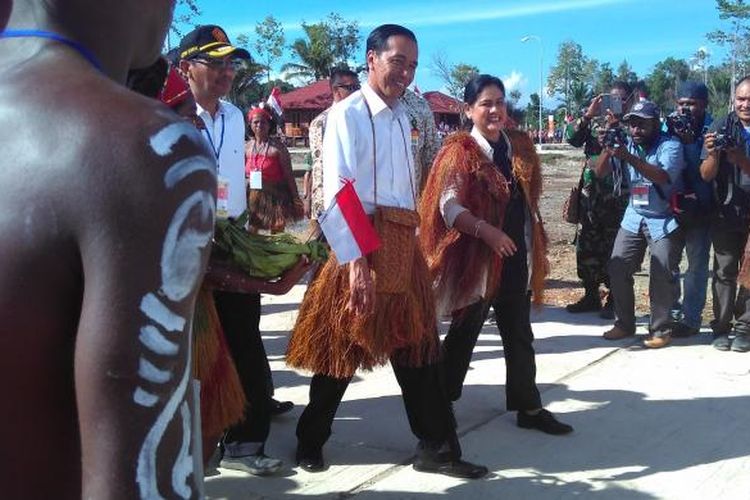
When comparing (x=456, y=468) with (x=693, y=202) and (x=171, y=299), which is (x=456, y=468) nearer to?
(x=171, y=299)

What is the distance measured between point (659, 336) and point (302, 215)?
369 centimetres

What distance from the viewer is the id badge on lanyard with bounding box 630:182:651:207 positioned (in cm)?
595

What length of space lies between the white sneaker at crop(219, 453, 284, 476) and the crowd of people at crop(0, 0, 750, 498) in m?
0.01

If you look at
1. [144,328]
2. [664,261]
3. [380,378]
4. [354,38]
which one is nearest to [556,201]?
[664,261]

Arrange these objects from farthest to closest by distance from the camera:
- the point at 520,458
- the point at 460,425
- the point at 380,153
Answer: the point at 460,425 → the point at 520,458 → the point at 380,153

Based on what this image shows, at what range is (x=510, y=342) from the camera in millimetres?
4129

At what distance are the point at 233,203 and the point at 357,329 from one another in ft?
2.50

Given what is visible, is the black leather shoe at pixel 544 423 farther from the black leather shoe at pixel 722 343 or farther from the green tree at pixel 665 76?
the green tree at pixel 665 76

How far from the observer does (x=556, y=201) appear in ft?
61.0

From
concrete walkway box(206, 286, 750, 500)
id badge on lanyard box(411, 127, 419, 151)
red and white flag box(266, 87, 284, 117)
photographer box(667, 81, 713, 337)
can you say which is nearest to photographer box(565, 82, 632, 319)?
photographer box(667, 81, 713, 337)

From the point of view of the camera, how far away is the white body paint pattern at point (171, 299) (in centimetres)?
82

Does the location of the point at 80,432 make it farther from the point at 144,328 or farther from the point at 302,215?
the point at 302,215

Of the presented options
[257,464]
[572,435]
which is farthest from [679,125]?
[257,464]

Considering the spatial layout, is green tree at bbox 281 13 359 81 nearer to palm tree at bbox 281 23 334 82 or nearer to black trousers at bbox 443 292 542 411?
palm tree at bbox 281 23 334 82
